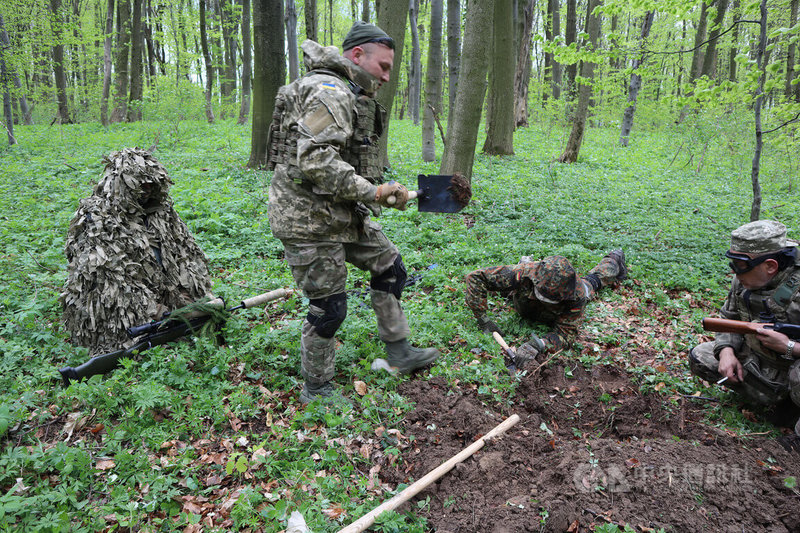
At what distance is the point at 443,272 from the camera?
18.1 ft

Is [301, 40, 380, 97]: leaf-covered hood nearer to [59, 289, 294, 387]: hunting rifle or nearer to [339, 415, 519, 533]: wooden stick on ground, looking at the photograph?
[59, 289, 294, 387]: hunting rifle

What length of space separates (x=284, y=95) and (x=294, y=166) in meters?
0.49

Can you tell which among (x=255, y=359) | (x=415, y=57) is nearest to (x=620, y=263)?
(x=255, y=359)

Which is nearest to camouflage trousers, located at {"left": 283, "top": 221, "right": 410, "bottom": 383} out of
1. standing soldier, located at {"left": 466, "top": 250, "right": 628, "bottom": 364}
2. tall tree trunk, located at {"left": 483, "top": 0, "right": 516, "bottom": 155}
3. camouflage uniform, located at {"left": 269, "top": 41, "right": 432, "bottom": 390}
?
camouflage uniform, located at {"left": 269, "top": 41, "right": 432, "bottom": 390}

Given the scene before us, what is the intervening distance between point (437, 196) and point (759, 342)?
2794 millimetres

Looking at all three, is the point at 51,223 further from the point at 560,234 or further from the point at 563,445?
the point at 560,234

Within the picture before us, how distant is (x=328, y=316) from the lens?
10.8ft

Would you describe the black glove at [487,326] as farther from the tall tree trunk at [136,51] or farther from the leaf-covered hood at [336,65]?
the tall tree trunk at [136,51]

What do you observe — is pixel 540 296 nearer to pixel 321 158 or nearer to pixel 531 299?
pixel 531 299

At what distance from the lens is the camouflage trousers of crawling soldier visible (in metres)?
3.18

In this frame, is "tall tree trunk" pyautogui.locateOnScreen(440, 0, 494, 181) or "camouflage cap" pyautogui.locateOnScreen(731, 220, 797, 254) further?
"tall tree trunk" pyautogui.locateOnScreen(440, 0, 494, 181)

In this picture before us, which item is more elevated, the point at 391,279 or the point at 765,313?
the point at 391,279

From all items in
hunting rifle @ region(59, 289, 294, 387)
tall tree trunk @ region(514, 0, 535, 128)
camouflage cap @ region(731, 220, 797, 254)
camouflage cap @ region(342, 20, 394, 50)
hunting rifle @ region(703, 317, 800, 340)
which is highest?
tall tree trunk @ region(514, 0, 535, 128)

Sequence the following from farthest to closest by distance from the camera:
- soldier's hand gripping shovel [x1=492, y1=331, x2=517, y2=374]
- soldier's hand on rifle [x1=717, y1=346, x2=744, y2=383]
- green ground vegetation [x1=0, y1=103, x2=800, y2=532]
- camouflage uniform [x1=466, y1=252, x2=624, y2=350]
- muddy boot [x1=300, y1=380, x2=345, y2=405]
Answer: camouflage uniform [x1=466, y1=252, x2=624, y2=350]
soldier's hand gripping shovel [x1=492, y1=331, x2=517, y2=374]
soldier's hand on rifle [x1=717, y1=346, x2=744, y2=383]
muddy boot [x1=300, y1=380, x2=345, y2=405]
green ground vegetation [x1=0, y1=103, x2=800, y2=532]
